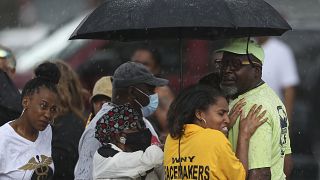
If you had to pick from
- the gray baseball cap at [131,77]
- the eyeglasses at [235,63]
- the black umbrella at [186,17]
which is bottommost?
the gray baseball cap at [131,77]

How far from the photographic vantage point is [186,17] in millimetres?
6020

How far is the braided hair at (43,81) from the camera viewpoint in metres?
6.98

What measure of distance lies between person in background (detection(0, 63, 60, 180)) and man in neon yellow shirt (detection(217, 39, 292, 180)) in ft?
4.22

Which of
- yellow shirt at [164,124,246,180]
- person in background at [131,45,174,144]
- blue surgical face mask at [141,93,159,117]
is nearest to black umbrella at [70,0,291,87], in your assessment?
yellow shirt at [164,124,246,180]

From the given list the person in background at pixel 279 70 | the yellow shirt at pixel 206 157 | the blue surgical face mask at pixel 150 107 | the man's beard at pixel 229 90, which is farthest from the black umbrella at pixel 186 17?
the person in background at pixel 279 70

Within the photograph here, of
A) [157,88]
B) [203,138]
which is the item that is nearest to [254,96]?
[203,138]

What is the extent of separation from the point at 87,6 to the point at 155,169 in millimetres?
6881

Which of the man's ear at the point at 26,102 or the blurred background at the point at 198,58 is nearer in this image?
the man's ear at the point at 26,102

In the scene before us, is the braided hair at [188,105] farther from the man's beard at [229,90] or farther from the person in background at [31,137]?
the person in background at [31,137]

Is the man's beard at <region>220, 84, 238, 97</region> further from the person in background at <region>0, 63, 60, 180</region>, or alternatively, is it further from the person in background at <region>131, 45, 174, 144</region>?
the person in background at <region>131, 45, 174, 144</region>

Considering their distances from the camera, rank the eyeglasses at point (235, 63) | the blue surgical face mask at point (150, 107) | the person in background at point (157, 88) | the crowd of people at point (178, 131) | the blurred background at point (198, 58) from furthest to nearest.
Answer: the blurred background at point (198, 58)
the person in background at point (157, 88)
the blue surgical face mask at point (150, 107)
the eyeglasses at point (235, 63)
the crowd of people at point (178, 131)

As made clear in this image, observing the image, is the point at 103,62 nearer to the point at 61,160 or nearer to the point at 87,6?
the point at 87,6

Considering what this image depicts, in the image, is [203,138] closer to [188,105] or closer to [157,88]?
[188,105]

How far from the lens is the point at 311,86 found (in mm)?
11609
